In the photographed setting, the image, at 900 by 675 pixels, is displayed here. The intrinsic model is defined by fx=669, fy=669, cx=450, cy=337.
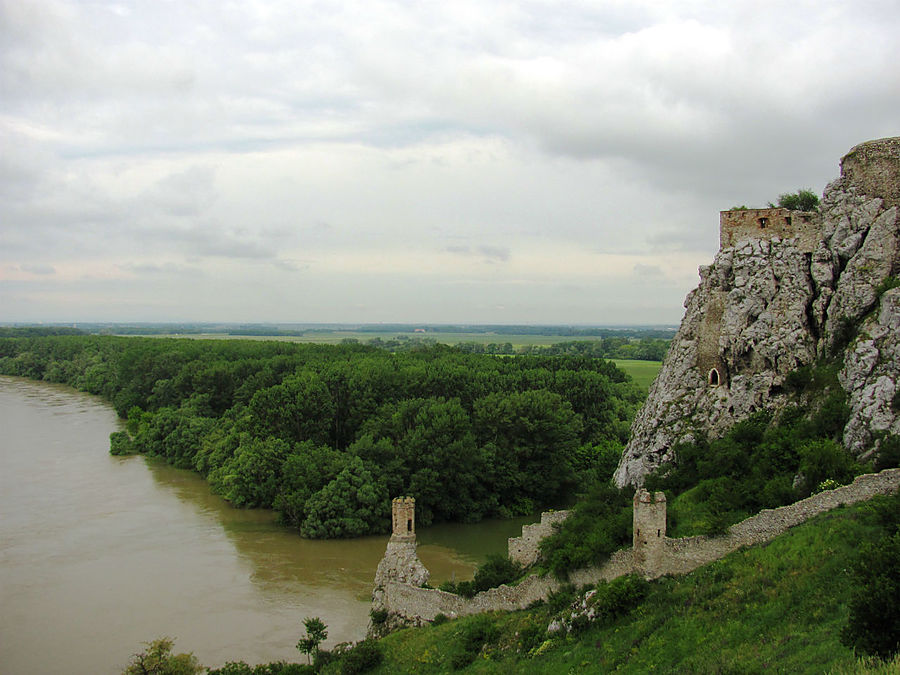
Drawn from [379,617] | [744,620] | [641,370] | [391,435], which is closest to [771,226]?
[744,620]

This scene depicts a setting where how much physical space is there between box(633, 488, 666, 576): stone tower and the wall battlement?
10.3 meters

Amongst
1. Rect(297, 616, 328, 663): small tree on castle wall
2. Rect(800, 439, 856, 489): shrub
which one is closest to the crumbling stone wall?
Rect(800, 439, 856, 489): shrub

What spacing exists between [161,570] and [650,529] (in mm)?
23993

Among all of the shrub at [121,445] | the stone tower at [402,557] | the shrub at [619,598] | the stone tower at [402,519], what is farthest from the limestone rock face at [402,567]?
the shrub at [121,445]

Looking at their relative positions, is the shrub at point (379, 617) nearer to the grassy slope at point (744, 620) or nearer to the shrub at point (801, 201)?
the grassy slope at point (744, 620)

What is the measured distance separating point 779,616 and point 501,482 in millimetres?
29557

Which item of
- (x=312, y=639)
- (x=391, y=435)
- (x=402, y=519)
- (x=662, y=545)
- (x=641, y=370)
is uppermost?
(x=662, y=545)

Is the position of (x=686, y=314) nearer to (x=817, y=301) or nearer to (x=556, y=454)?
(x=817, y=301)

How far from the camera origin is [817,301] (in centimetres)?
2031

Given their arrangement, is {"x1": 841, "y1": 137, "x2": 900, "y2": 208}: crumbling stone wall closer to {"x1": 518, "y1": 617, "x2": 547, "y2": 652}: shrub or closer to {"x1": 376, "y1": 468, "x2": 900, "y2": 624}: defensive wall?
{"x1": 376, "y1": 468, "x2": 900, "y2": 624}: defensive wall

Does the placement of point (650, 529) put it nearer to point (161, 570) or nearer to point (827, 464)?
point (827, 464)

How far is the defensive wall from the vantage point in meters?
14.8

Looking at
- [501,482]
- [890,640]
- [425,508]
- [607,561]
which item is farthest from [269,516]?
[890,640]

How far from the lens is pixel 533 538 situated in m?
21.9
